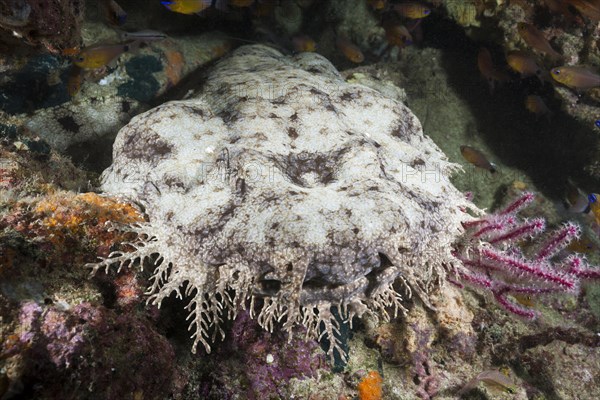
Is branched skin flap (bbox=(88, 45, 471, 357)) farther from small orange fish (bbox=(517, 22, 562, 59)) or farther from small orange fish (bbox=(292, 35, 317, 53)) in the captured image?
small orange fish (bbox=(517, 22, 562, 59))

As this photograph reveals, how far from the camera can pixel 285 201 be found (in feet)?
7.51

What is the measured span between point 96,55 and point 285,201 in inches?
115

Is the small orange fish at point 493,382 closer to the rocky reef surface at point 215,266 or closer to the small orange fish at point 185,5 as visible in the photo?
the rocky reef surface at point 215,266

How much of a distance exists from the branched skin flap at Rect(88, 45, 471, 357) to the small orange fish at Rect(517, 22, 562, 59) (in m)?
3.00

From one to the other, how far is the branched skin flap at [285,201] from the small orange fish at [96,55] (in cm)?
123

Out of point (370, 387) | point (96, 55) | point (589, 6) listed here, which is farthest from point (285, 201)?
point (589, 6)

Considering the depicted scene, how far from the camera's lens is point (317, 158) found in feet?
9.39

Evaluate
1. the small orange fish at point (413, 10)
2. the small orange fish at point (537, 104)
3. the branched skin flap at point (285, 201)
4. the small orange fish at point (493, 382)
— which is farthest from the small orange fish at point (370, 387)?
the small orange fish at point (413, 10)

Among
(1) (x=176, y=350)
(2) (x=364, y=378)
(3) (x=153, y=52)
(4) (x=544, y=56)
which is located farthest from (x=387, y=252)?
(4) (x=544, y=56)

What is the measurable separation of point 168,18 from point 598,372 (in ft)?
23.2

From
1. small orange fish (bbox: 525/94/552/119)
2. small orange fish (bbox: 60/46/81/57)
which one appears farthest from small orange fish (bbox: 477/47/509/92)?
small orange fish (bbox: 60/46/81/57)

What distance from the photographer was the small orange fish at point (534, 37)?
5074 millimetres

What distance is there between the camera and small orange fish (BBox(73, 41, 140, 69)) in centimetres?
370

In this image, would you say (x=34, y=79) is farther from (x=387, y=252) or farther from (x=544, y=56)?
(x=544, y=56)
